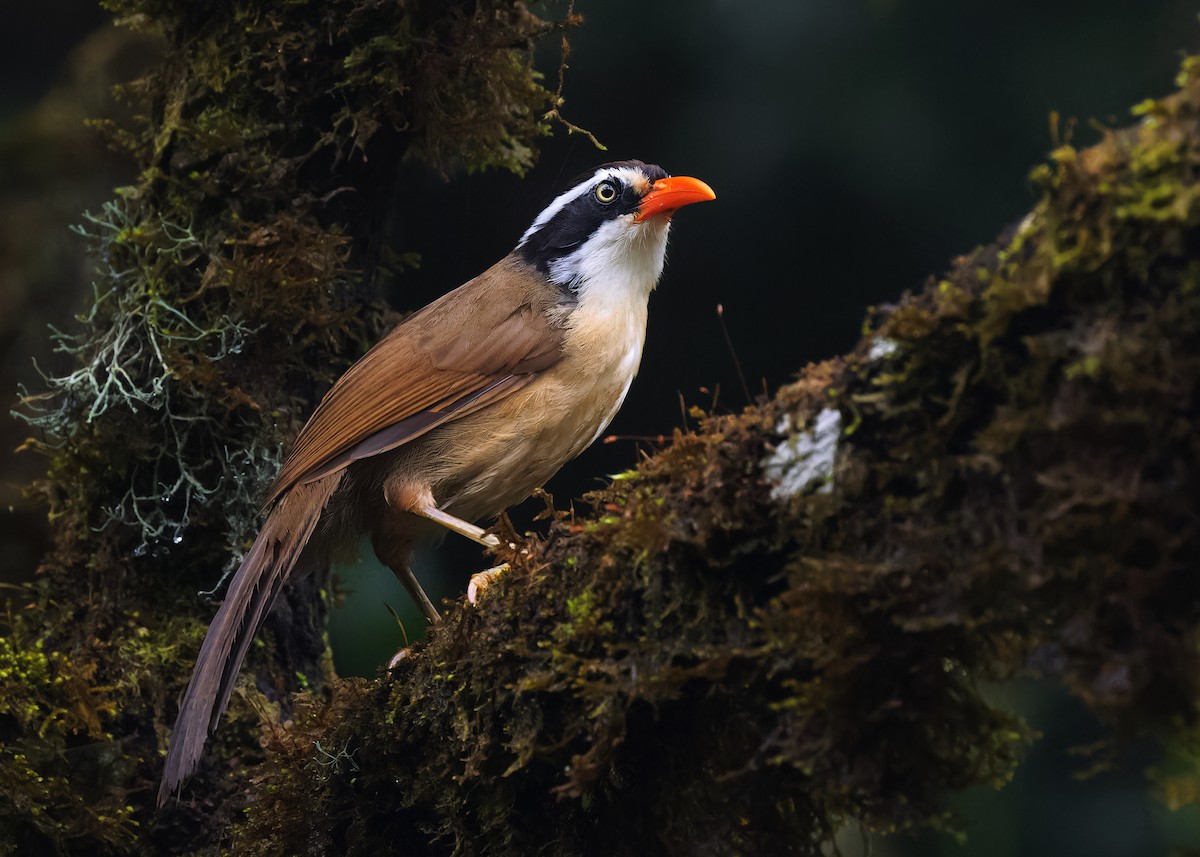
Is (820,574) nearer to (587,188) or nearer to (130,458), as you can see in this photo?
(587,188)

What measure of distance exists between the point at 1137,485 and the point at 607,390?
2.34 meters

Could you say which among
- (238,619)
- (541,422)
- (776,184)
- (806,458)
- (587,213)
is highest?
(587,213)

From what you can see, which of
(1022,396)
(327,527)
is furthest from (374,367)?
(1022,396)

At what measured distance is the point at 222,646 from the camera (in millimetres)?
3184

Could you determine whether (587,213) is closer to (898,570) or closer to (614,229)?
(614,229)

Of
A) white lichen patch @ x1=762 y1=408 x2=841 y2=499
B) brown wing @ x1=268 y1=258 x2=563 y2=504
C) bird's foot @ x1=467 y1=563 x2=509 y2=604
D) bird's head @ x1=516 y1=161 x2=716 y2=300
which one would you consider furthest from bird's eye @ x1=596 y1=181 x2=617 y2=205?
white lichen patch @ x1=762 y1=408 x2=841 y2=499

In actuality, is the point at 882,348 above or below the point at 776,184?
above

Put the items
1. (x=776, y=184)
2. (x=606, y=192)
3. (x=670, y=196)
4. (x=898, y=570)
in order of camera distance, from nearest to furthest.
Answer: (x=898, y=570), (x=670, y=196), (x=606, y=192), (x=776, y=184)

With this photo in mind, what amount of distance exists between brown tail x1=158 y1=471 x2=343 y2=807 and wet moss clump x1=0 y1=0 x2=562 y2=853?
44 cm

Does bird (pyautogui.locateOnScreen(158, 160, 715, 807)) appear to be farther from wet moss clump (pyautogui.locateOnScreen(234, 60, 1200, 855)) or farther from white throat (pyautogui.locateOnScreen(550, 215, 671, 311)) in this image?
wet moss clump (pyautogui.locateOnScreen(234, 60, 1200, 855))

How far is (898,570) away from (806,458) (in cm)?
27

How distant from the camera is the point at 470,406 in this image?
3.66 m

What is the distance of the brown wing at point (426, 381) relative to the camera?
3.62 meters

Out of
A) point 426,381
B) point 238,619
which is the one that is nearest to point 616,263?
point 426,381
